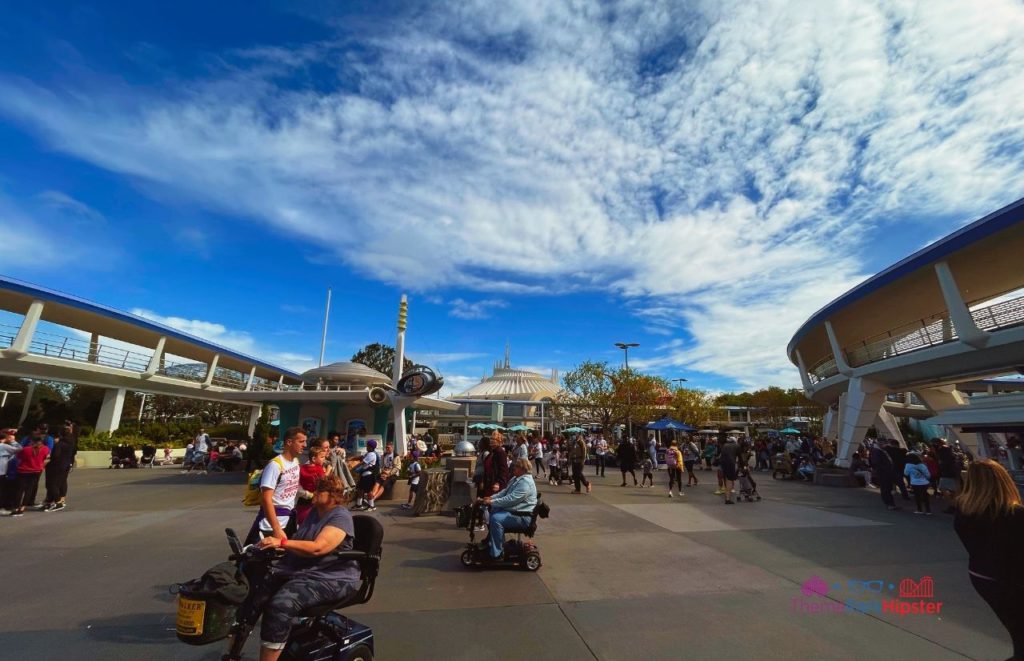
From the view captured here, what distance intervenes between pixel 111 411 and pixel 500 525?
29.5m

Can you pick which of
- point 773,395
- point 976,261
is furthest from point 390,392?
point 773,395

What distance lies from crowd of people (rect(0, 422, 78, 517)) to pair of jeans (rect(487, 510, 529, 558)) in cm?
984

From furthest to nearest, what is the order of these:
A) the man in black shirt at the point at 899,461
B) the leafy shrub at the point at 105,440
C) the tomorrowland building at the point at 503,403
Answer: the tomorrowland building at the point at 503,403
the leafy shrub at the point at 105,440
the man in black shirt at the point at 899,461

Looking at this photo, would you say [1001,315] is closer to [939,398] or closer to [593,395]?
[939,398]

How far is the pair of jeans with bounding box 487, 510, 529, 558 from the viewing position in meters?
5.68

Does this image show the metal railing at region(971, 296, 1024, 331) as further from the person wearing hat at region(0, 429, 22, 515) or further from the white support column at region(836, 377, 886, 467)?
the person wearing hat at region(0, 429, 22, 515)

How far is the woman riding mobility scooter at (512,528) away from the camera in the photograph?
5.72 metres

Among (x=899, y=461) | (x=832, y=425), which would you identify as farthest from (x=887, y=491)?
(x=832, y=425)

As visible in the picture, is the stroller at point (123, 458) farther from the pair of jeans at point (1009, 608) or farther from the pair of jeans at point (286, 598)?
the pair of jeans at point (1009, 608)

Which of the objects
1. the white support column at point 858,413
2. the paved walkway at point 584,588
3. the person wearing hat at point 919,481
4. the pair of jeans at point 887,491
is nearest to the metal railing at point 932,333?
the white support column at point 858,413

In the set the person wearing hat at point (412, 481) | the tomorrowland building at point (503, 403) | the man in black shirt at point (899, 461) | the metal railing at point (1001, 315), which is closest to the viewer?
the person wearing hat at point (412, 481)

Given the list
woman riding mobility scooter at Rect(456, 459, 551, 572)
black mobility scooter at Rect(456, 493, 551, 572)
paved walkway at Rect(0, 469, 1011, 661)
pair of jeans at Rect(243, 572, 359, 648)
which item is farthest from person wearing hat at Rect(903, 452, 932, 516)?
pair of jeans at Rect(243, 572, 359, 648)

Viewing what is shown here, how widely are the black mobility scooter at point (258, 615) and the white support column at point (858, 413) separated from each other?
22663 millimetres

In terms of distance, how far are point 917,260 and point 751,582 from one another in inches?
629
